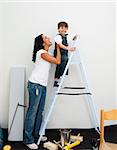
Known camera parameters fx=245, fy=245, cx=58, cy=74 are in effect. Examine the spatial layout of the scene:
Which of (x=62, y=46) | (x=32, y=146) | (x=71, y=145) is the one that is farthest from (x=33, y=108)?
(x=62, y=46)

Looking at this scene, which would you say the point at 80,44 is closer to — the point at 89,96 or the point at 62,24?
the point at 62,24

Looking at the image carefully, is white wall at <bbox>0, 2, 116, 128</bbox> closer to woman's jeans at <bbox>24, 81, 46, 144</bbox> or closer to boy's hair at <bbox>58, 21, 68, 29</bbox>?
boy's hair at <bbox>58, 21, 68, 29</bbox>

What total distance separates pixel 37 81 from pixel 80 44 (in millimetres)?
988

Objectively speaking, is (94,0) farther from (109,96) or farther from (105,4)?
(109,96)

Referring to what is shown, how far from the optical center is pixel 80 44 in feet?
12.2

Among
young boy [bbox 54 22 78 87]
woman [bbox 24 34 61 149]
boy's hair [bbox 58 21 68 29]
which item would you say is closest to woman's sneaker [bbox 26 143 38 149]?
woman [bbox 24 34 61 149]

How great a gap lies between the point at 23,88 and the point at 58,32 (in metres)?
0.96

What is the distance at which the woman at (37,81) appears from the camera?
3164 millimetres

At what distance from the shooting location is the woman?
3164 mm

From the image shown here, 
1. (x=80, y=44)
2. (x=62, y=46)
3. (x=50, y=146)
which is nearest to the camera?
(x=50, y=146)

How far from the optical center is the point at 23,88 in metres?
3.56

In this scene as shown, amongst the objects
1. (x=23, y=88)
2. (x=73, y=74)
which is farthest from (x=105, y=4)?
(x=23, y=88)

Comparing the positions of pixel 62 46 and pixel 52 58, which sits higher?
pixel 62 46

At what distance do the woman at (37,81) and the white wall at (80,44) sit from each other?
46cm
